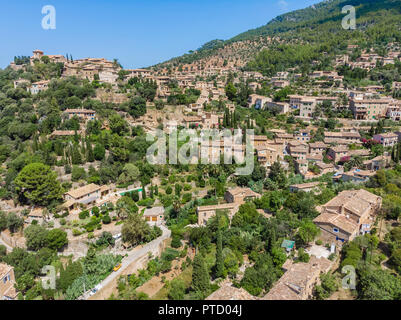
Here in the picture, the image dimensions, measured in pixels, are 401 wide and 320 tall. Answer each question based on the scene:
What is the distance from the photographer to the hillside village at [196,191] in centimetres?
1962

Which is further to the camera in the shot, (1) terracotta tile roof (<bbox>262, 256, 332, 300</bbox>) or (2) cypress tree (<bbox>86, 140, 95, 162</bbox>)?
(2) cypress tree (<bbox>86, 140, 95, 162</bbox>)

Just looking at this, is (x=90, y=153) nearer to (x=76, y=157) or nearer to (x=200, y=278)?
(x=76, y=157)

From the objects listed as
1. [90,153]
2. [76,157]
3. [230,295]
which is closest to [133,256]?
[230,295]

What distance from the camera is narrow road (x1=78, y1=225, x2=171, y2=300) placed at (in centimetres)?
1932

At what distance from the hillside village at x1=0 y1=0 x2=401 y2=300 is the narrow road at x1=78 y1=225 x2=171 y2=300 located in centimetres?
13

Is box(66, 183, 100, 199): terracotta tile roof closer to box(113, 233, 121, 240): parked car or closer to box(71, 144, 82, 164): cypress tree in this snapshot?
box(71, 144, 82, 164): cypress tree

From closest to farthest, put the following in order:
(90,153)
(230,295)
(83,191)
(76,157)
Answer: (230,295), (83,191), (76,157), (90,153)

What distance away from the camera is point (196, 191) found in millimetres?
31094

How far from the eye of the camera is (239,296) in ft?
48.8

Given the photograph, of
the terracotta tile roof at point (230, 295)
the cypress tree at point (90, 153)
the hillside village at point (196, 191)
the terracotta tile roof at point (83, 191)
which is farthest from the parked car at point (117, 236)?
the cypress tree at point (90, 153)

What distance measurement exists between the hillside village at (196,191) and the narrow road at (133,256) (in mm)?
126

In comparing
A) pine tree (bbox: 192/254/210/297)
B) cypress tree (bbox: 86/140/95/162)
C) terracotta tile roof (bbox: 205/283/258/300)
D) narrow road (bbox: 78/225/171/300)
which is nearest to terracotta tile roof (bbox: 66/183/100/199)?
cypress tree (bbox: 86/140/95/162)

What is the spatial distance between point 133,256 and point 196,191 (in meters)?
11.0
